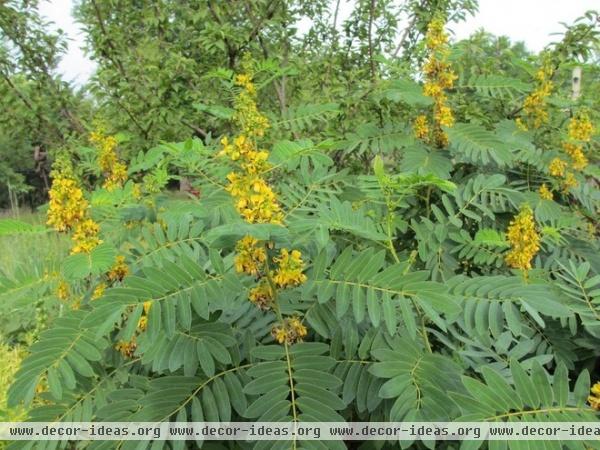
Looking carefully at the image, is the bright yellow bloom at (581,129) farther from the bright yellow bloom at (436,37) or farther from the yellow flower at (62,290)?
the yellow flower at (62,290)

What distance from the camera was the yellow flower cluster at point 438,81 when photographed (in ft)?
6.28

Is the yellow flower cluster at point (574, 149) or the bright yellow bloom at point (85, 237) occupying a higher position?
the yellow flower cluster at point (574, 149)

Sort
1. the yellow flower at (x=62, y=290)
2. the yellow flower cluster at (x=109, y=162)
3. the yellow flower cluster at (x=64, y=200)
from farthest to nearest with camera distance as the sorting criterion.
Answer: the yellow flower cluster at (x=109, y=162) < the yellow flower at (x=62, y=290) < the yellow flower cluster at (x=64, y=200)

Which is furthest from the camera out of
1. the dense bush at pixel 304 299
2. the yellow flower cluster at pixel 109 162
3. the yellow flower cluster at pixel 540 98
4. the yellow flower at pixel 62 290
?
the yellow flower cluster at pixel 540 98

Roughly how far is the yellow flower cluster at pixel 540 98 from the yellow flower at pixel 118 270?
1.71 metres

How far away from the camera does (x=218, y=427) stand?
1092 mm

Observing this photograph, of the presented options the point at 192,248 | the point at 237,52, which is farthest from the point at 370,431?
the point at 237,52

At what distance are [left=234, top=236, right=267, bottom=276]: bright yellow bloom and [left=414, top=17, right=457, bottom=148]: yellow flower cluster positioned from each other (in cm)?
113

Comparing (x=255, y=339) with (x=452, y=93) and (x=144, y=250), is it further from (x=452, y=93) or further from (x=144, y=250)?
(x=452, y=93)

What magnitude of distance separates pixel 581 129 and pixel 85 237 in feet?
6.27

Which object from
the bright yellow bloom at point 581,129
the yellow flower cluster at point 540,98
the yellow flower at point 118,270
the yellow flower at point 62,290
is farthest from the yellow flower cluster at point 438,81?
the yellow flower at point 62,290

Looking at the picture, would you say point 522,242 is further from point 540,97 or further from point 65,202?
point 65,202

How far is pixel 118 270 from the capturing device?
1329 mm

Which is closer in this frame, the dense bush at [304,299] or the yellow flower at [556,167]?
the dense bush at [304,299]
